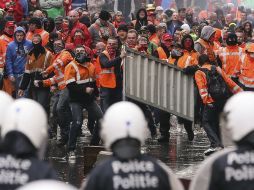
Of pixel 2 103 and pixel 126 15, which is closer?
pixel 2 103

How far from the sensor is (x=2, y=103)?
7.91 metres

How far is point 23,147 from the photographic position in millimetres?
6578

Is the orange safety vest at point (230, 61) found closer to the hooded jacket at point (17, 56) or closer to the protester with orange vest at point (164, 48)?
the protester with orange vest at point (164, 48)

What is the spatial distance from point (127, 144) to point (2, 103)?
64.2 inches

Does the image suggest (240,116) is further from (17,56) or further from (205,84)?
(17,56)

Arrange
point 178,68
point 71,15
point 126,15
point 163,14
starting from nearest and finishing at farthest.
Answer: point 178,68, point 71,15, point 163,14, point 126,15

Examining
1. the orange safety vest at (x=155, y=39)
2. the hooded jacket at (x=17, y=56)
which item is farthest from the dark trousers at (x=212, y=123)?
the orange safety vest at (x=155, y=39)

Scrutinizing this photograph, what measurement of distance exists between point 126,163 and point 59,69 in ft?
34.4

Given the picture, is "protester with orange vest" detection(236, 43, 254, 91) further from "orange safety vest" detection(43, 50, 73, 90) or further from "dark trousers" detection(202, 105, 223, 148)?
"orange safety vest" detection(43, 50, 73, 90)

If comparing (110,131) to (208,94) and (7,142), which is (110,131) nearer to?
(7,142)

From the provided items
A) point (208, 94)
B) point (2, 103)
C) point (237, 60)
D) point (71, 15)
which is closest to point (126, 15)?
point (71, 15)

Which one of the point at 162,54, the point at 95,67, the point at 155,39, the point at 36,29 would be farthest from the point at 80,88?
the point at 155,39

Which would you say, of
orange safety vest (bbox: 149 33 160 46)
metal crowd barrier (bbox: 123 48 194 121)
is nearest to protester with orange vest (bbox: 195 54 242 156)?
metal crowd barrier (bbox: 123 48 194 121)

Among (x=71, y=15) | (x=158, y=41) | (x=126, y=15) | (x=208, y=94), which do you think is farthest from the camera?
(x=126, y=15)
